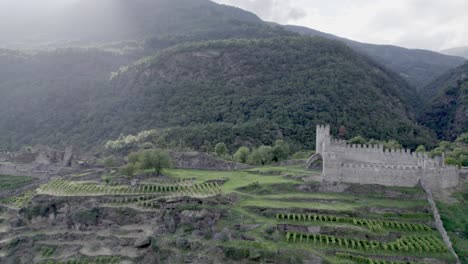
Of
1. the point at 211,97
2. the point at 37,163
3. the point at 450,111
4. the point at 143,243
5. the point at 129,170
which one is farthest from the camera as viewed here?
the point at 450,111

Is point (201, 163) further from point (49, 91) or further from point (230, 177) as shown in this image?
point (49, 91)

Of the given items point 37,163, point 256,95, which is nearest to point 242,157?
point 37,163

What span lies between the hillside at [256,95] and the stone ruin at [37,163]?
105 ft

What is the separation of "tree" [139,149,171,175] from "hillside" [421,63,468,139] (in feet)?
325

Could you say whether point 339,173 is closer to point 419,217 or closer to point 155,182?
point 419,217

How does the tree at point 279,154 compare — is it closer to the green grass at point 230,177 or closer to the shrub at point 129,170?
the green grass at point 230,177

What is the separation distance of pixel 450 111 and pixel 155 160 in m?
119

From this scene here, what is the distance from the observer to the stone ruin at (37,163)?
7788 centimetres

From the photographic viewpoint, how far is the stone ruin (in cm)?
7788

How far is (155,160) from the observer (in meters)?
67.5

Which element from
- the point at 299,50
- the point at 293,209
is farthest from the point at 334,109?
the point at 293,209

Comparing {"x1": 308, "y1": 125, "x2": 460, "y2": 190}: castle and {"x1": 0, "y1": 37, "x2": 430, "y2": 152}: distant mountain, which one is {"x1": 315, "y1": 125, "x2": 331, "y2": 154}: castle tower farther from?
{"x1": 0, "y1": 37, "x2": 430, "y2": 152}: distant mountain

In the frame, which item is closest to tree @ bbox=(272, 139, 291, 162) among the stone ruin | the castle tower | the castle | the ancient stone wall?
the ancient stone wall

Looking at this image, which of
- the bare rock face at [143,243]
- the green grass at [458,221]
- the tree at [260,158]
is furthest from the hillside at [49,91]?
the green grass at [458,221]
